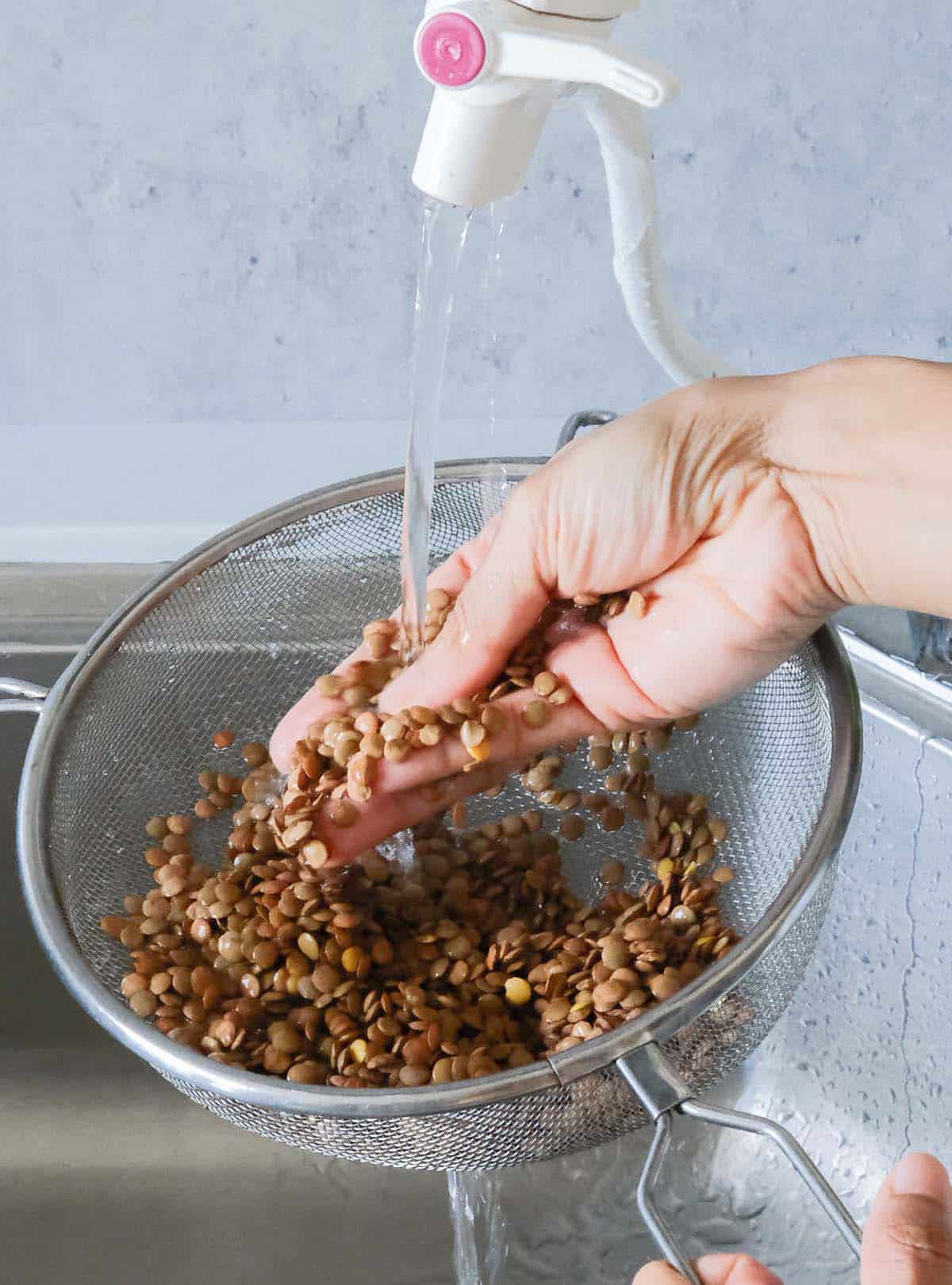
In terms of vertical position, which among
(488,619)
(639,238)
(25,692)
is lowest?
(25,692)

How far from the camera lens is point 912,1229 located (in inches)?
19.6

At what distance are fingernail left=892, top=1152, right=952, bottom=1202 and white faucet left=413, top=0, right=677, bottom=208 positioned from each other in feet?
1.57

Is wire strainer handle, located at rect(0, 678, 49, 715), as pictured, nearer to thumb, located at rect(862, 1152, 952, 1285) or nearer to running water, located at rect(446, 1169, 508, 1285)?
running water, located at rect(446, 1169, 508, 1285)

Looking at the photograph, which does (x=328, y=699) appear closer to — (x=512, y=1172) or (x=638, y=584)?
(x=638, y=584)

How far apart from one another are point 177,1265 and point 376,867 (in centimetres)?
43

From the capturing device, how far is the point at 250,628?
107 centimetres

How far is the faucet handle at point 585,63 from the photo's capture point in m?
0.55

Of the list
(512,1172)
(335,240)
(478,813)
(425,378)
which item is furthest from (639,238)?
(512,1172)

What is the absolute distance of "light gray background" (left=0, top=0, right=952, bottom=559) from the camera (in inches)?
37.9

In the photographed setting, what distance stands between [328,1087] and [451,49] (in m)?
0.55

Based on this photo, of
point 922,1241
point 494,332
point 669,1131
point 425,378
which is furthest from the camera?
point 494,332

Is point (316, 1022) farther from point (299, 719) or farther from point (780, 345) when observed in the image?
point (780, 345)

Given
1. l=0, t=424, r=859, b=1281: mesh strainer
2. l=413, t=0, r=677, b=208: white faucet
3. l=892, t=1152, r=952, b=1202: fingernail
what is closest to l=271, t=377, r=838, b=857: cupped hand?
l=0, t=424, r=859, b=1281: mesh strainer

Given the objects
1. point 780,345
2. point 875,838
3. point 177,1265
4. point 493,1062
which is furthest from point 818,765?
point 177,1265
